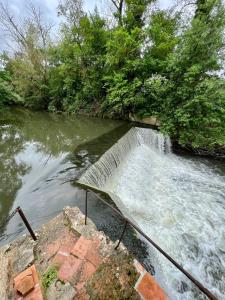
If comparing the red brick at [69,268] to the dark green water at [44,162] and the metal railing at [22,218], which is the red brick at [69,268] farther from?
the dark green water at [44,162]

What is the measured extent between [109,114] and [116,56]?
3.51 m

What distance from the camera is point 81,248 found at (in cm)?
239

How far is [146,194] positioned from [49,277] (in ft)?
11.6

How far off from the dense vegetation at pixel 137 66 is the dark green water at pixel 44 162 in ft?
7.29

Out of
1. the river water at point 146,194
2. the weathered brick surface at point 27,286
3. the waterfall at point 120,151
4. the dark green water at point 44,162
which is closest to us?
the weathered brick surface at point 27,286

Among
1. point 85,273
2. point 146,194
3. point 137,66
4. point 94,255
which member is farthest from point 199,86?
point 85,273

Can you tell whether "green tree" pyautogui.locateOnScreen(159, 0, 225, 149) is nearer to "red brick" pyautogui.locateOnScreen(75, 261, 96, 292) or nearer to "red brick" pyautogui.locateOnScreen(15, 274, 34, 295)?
"red brick" pyautogui.locateOnScreen(75, 261, 96, 292)

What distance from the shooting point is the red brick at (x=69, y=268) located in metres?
2.09

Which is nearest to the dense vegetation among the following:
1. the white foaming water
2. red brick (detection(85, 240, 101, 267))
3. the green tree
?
the green tree

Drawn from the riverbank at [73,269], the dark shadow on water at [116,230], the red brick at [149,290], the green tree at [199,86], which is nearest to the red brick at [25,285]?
the riverbank at [73,269]

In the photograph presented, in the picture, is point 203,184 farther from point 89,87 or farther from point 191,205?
point 89,87

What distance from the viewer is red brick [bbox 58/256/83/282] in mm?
2089

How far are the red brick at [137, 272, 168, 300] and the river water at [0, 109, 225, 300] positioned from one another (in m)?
0.99

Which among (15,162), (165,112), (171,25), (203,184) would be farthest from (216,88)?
(15,162)
